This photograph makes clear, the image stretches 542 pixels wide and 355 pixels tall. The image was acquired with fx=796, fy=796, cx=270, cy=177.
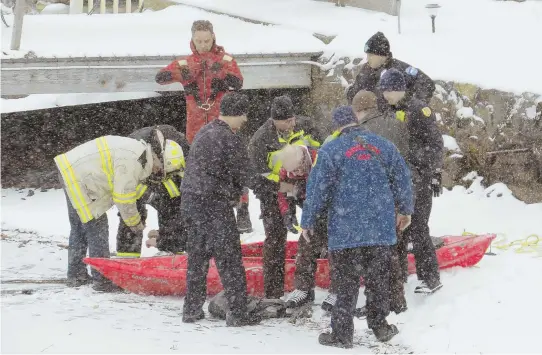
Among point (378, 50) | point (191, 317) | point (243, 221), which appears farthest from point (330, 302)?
point (243, 221)

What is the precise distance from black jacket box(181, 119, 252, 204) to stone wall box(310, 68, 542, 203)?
408 cm

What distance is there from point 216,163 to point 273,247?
105 centimetres

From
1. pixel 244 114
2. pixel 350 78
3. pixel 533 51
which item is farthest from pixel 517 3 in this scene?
pixel 244 114

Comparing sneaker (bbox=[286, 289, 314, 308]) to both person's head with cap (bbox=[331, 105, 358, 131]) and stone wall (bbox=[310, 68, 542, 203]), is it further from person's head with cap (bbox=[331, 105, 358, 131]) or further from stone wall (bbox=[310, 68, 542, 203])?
stone wall (bbox=[310, 68, 542, 203])

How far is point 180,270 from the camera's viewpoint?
6.82 meters

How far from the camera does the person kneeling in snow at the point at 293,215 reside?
644cm

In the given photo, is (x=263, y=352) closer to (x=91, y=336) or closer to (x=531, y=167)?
(x=91, y=336)

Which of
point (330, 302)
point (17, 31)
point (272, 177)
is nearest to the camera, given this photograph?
point (330, 302)

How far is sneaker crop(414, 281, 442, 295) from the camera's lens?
640 centimetres

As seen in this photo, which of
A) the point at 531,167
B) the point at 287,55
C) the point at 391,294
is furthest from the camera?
the point at 287,55

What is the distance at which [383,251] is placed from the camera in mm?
5535

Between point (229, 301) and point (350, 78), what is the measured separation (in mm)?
4956

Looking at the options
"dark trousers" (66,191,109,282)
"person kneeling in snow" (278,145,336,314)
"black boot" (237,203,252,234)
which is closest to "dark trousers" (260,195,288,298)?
"person kneeling in snow" (278,145,336,314)

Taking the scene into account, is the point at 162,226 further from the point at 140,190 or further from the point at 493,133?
the point at 493,133
